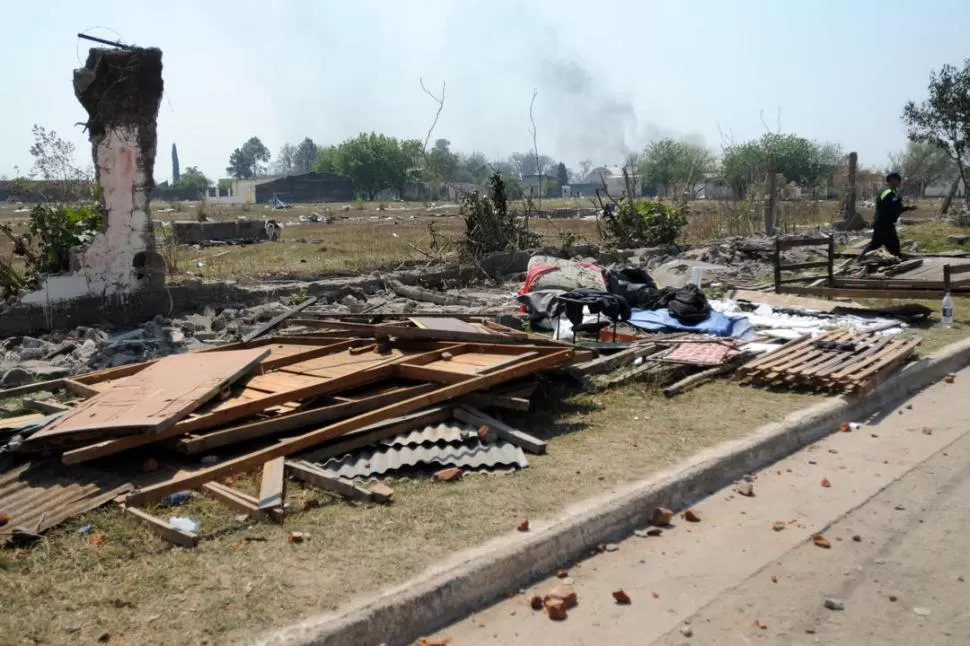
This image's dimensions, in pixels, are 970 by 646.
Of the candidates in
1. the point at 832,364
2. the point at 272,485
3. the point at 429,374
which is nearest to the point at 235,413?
the point at 272,485

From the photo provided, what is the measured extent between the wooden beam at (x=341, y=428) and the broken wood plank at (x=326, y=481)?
16 centimetres

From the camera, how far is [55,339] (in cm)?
932

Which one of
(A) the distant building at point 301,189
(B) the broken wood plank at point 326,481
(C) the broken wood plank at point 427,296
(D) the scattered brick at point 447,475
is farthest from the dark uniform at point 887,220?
(A) the distant building at point 301,189

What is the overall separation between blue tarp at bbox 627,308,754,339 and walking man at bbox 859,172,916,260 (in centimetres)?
659

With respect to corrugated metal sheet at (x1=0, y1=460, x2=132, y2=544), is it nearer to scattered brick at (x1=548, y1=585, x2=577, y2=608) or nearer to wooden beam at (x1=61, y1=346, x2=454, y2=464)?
wooden beam at (x1=61, y1=346, x2=454, y2=464)

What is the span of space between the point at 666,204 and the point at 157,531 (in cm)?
1636

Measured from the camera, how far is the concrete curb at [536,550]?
333 centimetres

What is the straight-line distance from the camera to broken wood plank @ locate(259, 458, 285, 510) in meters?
4.34

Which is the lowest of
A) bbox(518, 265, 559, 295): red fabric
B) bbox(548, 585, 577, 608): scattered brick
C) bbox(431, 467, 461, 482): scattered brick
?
bbox(548, 585, 577, 608): scattered brick

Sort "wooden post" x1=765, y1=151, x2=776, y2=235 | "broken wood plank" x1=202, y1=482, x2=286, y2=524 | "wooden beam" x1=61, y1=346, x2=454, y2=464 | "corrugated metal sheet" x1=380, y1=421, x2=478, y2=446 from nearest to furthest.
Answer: "broken wood plank" x1=202, y1=482, x2=286, y2=524 < "wooden beam" x1=61, y1=346, x2=454, y2=464 < "corrugated metal sheet" x1=380, y1=421, x2=478, y2=446 < "wooden post" x1=765, y1=151, x2=776, y2=235

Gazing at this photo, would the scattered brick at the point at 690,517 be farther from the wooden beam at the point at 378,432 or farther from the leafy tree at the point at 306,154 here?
the leafy tree at the point at 306,154

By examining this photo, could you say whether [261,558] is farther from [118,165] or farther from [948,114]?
[948,114]

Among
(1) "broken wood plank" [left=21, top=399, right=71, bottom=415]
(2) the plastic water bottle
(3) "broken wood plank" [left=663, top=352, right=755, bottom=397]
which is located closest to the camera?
(1) "broken wood plank" [left=21, top=399, right=71, bottom=415]

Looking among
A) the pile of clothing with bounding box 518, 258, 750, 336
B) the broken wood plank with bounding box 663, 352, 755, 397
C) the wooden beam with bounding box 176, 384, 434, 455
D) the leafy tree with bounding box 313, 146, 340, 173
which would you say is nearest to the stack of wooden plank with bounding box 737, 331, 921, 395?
the broken wood plank with bounding box 663, 352, 755, 397
